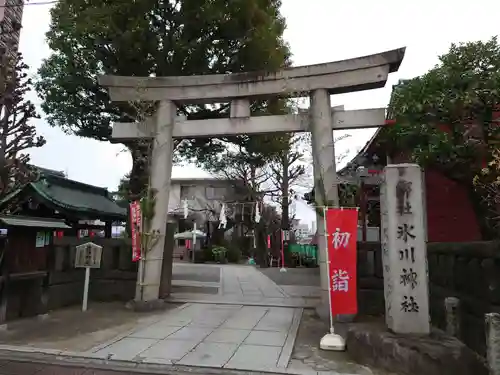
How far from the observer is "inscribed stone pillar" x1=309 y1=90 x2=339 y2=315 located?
8.35 meters

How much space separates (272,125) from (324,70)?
181 centimetres

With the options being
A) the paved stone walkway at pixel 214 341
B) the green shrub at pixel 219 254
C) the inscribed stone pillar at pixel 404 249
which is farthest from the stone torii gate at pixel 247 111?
the green shrub at pixel 219 254

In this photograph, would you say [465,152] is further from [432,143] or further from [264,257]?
[264,257]

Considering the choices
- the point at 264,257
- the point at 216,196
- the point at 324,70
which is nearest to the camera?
the point at 324,70

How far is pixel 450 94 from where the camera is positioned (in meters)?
7.47

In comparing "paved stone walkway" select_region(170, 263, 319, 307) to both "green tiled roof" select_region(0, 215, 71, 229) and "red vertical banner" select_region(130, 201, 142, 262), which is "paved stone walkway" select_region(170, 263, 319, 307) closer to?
"red vertical banner" select_region(130, 201, 142, 262)

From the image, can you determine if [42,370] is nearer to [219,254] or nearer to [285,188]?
[285,188]

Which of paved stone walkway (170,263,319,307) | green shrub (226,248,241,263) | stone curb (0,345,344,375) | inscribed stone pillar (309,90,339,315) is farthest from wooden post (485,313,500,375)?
green shrub (226,248,241,263)

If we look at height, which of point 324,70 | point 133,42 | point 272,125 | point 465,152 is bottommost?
point 465,152

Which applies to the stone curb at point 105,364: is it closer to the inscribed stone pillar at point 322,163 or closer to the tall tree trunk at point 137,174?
the inscribed stone pillar at point 322,163

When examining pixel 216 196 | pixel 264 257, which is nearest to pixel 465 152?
pixel 264 257

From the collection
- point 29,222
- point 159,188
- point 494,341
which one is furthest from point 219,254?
point 494,341

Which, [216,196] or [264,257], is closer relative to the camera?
[264,257]

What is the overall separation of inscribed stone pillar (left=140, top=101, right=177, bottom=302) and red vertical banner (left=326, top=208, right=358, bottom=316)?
4.53 m
